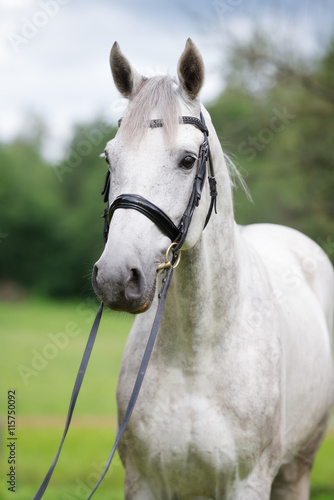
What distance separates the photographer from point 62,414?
1186 centimetres

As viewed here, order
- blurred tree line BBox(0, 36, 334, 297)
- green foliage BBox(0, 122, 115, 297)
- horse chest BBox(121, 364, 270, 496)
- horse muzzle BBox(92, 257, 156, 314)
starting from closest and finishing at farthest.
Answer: horse muzzle BBox(92, 257, 156, 314)
horse chest BBox(121, 364, 270, 496)
blurred tree line BBox(0, 36, 334, 297)
green foliage BBox(0, 122, 115, 297)

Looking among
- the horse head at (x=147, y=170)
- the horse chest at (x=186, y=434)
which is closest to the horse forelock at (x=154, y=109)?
the horse head at (x=147, y=170)

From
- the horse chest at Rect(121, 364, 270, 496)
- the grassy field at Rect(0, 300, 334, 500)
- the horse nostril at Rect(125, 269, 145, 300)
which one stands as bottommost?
the grassy field at Rect(0, 300, 334, 500)

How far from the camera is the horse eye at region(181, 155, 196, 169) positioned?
250 centimetres

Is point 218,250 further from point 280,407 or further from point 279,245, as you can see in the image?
point 279,245

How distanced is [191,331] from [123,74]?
4.11 ft

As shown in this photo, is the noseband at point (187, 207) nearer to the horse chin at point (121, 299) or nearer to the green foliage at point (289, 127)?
the horse chin at point (121, 299)

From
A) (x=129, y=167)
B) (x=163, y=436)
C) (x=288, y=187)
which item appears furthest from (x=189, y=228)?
(x=288, y=187)

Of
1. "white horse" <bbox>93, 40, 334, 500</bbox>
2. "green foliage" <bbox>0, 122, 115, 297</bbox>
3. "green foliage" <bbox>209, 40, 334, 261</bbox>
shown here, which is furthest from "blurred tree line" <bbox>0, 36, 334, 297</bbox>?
"green foliage" <bbox>0, 122, 115, 297</bbox>

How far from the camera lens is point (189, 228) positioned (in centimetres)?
257

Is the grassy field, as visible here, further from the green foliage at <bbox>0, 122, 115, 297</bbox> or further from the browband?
A: the green foliage at <bbox>0, 122, 115, 297</bbox>

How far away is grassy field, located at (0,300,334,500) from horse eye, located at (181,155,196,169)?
0.71 metres

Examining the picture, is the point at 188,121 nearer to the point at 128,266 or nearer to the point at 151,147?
the point at 151,147

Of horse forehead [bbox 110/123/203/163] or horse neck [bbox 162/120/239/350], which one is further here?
horse neck [bbox 162/120/239/350]
